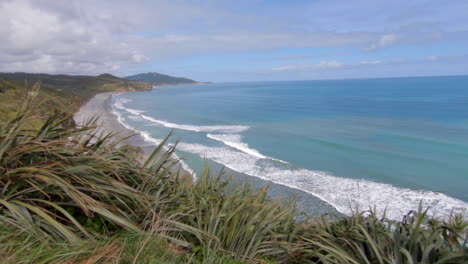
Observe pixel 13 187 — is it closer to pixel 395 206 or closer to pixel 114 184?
pixel 114 184

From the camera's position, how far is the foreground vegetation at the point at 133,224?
261 centimetres

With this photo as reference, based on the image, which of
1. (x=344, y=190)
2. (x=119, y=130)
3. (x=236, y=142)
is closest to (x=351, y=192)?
(x=344, y=190)

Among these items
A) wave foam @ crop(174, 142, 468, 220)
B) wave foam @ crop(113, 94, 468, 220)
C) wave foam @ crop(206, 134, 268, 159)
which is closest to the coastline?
wave foam @ crop(113, 94, 468, 220)

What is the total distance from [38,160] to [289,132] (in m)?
29.8

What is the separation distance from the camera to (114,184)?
339 centimetres

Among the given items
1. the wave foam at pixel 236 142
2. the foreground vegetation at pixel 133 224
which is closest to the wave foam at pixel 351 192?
the wave foam at pixel 236 142

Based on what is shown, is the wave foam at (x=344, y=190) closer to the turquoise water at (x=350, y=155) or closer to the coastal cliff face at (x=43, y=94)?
the turquoise water at (x=350, y=155)

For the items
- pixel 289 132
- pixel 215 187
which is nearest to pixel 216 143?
pixel 289 132

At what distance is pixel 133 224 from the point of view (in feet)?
10.6

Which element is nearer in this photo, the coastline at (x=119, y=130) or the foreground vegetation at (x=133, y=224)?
the foreground vegetation at (x=133, y=224)

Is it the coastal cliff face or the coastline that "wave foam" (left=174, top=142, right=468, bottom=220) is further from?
the coastal cliff face

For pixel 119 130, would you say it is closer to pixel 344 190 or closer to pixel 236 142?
pixel 236 142

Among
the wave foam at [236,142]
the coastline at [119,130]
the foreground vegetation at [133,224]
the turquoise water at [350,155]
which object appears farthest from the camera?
the wave foam at [236,142]

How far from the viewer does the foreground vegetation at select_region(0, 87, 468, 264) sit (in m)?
2.61
